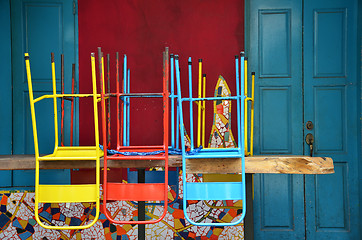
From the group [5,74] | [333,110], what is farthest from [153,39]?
[333,110]

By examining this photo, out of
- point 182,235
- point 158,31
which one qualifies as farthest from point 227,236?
point 158,31

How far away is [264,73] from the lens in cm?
359

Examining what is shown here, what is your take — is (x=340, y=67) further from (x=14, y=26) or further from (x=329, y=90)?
(x=14, y=26)

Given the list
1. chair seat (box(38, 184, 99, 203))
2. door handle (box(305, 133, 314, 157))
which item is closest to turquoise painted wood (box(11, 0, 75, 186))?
chair seat (box(38, 184, 99, 203))

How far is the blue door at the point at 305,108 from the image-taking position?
11.6ft

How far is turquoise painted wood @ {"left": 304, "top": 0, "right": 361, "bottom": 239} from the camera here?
3.53 metres

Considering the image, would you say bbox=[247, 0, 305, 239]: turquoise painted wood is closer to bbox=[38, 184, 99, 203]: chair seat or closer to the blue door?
the blue door

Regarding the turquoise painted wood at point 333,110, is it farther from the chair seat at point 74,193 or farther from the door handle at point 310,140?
the chair seat at point 74,193

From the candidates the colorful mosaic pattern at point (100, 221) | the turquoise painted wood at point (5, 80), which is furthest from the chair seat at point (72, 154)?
the turquoise painted wood at point (5, 80)

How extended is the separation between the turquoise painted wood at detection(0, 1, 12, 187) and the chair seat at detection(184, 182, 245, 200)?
2.19m

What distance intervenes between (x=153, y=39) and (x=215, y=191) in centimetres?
192

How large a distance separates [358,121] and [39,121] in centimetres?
322

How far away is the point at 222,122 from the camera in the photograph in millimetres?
3590

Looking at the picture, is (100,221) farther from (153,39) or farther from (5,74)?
(153,39)
